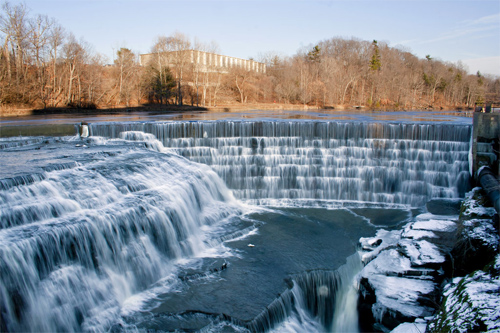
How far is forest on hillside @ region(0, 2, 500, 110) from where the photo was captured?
33.7 meters

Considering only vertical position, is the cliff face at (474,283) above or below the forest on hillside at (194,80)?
below

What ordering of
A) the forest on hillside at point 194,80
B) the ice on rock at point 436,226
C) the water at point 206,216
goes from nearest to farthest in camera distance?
the water at point 206,216
the ice on rock at point 436,226
the forest on hillside at point 194,80

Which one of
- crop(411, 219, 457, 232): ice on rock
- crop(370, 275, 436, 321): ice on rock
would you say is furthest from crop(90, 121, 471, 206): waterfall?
crop(370, 275, 436, 321): ice on rock

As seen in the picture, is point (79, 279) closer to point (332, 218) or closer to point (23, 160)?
point (23, 160)

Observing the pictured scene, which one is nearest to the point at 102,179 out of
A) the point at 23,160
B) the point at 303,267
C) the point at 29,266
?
the point at 23,160

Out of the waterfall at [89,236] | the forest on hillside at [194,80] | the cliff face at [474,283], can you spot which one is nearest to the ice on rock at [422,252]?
the cliff face at [474,283]

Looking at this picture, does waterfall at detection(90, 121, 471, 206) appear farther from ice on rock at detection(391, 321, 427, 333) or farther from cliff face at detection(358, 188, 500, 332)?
ice on rock at detection(391, 321, 427, 333)

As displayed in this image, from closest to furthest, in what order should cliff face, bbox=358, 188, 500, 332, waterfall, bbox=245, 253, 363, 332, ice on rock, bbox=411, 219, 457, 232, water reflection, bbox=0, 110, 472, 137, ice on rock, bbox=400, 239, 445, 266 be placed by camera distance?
cliff face, bbox=358, 188, 500, 332 < waterfall, bbox=245, 253, 363, 332 < ice on rock, bbox=400, 239, 445, 266 < ice on rock, bbox=411, 219, 457, 232 < water reflection, bbox=0, 110, 472, 137

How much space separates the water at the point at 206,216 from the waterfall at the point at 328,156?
0.05m

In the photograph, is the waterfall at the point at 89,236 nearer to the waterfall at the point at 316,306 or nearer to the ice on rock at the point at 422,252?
the waterfall at the point at 316,306

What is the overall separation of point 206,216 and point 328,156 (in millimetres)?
6708

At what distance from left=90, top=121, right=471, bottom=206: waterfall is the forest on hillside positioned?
2315 cm

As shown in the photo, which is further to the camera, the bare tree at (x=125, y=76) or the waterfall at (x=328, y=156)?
the bare tree at (x=125, y=76)

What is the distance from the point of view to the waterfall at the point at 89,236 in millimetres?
6203
